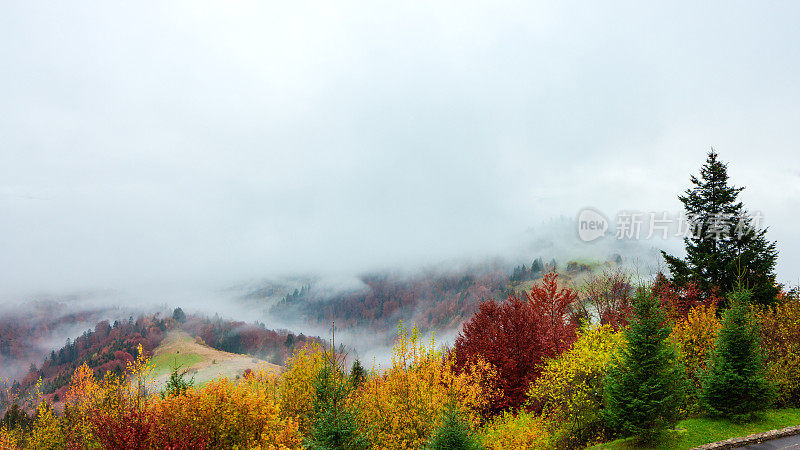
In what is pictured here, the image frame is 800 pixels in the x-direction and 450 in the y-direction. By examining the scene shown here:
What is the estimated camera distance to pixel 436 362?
26.8m

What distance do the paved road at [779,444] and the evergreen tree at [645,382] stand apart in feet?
16.1

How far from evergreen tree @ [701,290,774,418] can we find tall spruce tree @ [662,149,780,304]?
55.0 feet

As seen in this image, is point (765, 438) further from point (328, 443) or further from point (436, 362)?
point (328, 443)

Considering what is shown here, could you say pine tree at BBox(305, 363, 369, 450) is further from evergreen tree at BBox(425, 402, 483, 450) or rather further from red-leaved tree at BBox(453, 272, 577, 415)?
red-leaved tree at BBox(453, 272, 577, 415)

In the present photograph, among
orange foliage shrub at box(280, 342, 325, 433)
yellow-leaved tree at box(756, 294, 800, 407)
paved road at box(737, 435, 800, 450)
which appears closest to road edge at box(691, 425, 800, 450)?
paved road at box(737, 435, 800, 450)

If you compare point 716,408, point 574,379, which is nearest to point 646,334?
point 574,379

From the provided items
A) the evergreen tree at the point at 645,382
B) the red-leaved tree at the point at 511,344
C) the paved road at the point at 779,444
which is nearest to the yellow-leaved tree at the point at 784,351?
the paved road at the point at 779,444

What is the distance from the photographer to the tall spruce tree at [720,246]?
41.0 meters

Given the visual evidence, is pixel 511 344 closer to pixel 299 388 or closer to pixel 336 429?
pixel 299 388

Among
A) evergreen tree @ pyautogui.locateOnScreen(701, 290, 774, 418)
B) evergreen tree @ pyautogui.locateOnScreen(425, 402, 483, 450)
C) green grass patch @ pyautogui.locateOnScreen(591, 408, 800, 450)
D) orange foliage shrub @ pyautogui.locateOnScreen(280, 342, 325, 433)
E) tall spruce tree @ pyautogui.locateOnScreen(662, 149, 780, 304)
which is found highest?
tall spruce tree @ pyautogui.locateOnScreen(662, 149, 780, 304)

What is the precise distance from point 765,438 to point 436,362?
1990 cm

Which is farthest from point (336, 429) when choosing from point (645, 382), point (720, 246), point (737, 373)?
point (720, 246)

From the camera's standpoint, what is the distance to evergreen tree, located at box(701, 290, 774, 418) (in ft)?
86.7

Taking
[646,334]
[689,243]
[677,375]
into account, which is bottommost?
[677,375]
